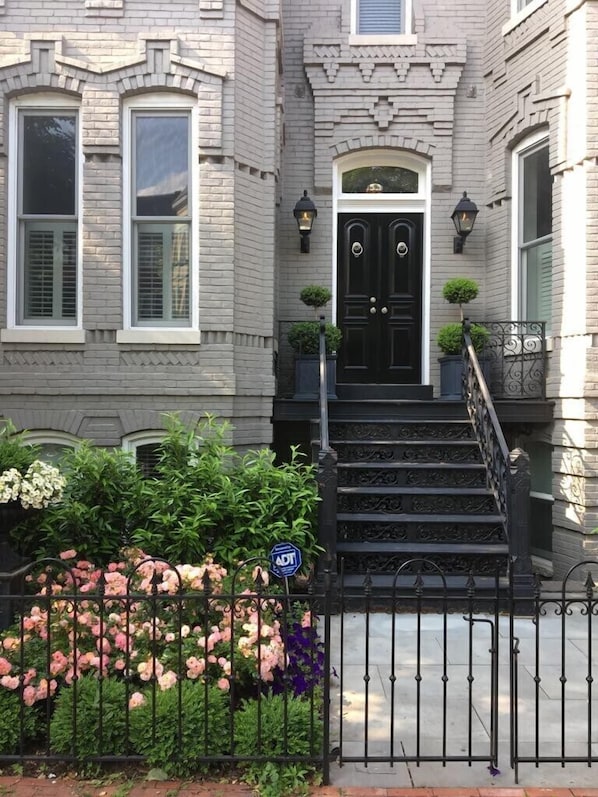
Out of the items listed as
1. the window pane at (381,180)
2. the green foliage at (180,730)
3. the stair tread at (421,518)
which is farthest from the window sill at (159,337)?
the green foliage at (180,730)

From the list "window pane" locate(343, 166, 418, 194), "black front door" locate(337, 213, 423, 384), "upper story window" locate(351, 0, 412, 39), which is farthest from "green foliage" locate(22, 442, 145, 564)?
"upper story window" locate(351, 0, 412, 39)

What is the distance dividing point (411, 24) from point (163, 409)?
20.7 feet

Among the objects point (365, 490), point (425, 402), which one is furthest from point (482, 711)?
point (425, 402)

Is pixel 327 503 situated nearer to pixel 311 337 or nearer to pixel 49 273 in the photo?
pixel 311 337

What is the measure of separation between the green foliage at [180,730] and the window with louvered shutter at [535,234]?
623cm

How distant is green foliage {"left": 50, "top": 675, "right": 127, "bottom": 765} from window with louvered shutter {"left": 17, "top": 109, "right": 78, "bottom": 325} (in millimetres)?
4666

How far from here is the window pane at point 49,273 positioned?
7570mm

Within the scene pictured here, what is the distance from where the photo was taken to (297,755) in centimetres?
368

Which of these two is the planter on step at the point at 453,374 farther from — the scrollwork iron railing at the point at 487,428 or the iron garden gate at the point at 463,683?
the iron garden gate at the point at 463,683

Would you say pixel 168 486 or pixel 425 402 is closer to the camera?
pixel 168 486

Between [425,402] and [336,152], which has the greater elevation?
[336,152]

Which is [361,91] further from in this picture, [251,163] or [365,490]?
[365,490]

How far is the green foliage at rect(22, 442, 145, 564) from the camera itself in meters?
5.81

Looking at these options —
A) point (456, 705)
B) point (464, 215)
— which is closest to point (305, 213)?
point (464, 215)
